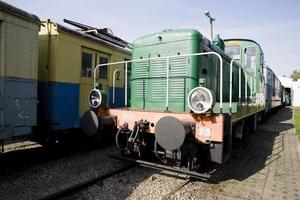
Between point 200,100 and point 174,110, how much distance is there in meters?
0.94

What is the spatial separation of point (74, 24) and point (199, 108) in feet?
17.9

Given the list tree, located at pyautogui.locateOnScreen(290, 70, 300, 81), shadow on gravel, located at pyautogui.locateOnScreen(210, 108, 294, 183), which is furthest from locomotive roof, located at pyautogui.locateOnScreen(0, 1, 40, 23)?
tree, located at pyautogui.locateOnScreen(290, 70, 300, 81)

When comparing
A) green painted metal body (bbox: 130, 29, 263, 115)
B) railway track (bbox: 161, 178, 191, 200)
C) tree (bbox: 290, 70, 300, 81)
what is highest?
tree (bbox: 290, 70, 300, 81)

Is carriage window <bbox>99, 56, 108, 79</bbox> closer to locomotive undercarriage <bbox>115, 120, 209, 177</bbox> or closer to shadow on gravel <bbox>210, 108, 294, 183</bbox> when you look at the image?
locomotive undercarriage <bbox>115, 120, 209, 177</bbox>

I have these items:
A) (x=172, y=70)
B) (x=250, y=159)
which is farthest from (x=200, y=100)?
(x=250, y=159)

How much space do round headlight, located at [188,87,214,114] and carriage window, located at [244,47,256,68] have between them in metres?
5.95

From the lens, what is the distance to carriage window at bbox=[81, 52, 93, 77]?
717 cm

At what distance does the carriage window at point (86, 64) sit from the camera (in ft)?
23.5

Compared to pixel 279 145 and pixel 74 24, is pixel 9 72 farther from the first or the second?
pixel 279 145

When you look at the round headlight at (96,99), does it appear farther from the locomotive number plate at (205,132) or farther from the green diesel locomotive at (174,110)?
the locomotive number plate at (205,132)

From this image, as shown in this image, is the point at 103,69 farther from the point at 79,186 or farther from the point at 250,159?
the point at 250,159

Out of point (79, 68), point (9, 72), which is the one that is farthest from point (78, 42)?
point (9, 72)

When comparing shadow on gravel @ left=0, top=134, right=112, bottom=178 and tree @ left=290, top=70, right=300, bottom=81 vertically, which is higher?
tree @ left=290, top=70, right=300, bottom=81

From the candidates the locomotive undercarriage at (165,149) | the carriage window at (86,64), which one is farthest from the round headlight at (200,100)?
the carriage window at (86,64)
